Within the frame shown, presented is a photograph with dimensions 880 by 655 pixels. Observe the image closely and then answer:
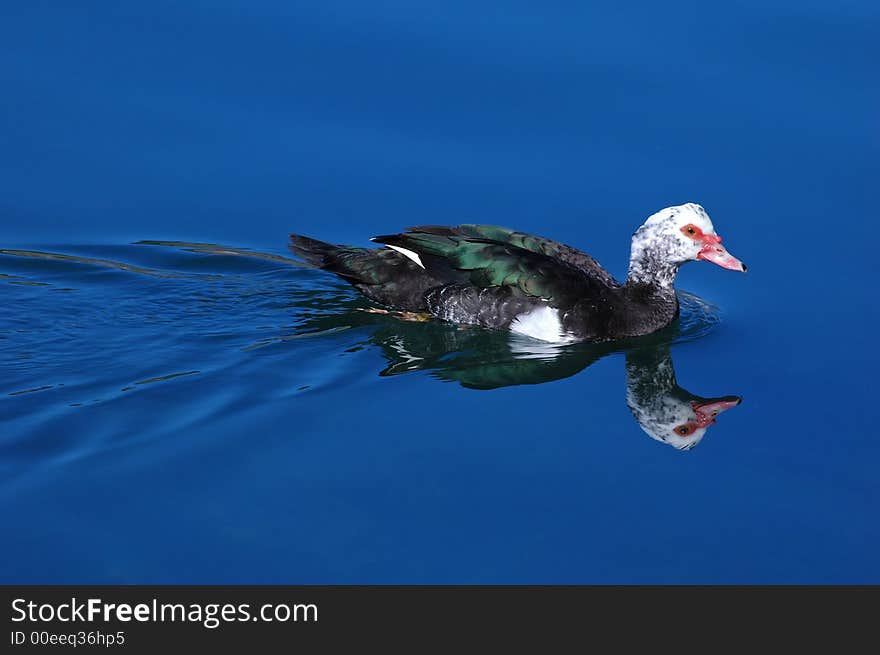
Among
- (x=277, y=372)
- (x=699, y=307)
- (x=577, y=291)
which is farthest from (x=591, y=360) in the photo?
(x=277, y=372)

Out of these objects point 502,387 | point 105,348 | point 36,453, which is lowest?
point 36,453

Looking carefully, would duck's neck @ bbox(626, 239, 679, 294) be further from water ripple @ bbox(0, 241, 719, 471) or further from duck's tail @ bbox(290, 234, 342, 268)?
duck's tail @ bbox(290, 234, 342, 268)

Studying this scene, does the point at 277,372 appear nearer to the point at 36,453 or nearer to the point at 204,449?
the point at 204,449

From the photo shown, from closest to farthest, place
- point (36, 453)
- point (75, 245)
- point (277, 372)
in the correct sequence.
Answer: point (36, 453) → point (277, 372) → point (75, 245)

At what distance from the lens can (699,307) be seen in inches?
449

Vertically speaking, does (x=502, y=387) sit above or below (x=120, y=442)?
above

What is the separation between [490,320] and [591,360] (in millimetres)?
929

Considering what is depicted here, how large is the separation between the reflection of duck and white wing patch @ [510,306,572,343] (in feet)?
0.28

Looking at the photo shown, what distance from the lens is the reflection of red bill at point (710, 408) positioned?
366 inches

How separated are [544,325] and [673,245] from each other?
4.20 ft

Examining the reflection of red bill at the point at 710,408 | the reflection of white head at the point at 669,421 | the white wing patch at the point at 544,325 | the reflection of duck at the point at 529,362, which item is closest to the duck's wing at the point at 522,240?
the white wing patch at the point at 544,325

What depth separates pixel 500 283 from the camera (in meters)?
10.8

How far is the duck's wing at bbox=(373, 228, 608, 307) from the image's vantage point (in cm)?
1075

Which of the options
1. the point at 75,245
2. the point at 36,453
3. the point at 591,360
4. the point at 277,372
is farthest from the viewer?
the point at 75,245
